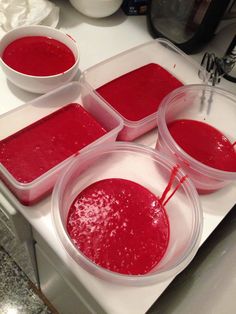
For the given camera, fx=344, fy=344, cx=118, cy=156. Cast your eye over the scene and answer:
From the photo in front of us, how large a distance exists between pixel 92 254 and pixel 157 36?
2.00 feet

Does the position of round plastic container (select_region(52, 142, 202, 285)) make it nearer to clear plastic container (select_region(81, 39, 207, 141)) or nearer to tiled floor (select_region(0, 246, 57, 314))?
clear plastic container (select_region(81, 39, 207, 141))

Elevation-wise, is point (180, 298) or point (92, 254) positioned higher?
point (92, 254)

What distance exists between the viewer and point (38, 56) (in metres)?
0.75

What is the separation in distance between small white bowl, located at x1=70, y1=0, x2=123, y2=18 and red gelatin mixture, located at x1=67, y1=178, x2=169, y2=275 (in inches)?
18.8

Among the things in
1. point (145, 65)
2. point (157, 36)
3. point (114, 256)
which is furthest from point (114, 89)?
point (114, 256)

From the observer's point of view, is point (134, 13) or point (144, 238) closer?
point (144, 238)

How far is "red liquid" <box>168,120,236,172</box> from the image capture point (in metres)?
0.68

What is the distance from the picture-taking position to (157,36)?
0.91m

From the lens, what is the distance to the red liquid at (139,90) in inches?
28.7

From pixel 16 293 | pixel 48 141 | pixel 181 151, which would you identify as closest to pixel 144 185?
pixel 181 151

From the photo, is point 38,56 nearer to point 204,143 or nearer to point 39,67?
point 39,67

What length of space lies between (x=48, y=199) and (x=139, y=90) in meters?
0.32

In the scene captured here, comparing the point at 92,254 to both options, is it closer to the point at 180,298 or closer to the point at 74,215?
the point at 74,215

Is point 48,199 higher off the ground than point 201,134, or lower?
lower
